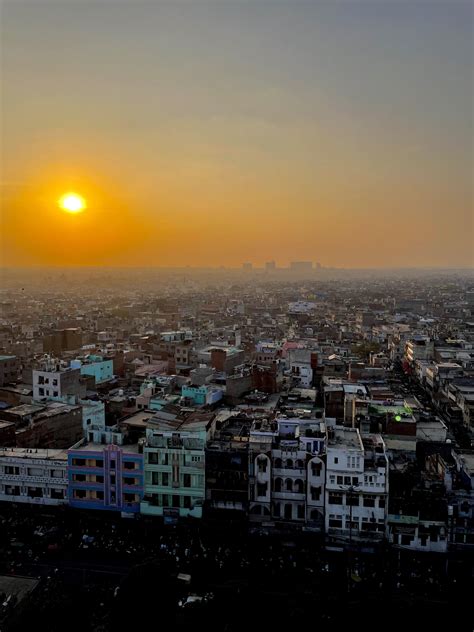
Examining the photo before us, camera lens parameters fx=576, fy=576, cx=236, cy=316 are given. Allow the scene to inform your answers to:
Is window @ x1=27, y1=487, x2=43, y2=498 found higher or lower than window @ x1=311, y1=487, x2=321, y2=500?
lower

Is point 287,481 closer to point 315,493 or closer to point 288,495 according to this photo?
point 288,495

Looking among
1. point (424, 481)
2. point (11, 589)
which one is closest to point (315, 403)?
point (424, 481)

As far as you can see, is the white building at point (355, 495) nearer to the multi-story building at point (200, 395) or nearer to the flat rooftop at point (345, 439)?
the flat rooftop at point (345, 439)

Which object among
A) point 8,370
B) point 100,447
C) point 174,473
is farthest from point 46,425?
point 8,370

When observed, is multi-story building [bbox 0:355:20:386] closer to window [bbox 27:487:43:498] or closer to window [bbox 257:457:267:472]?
window [bbox 27:487:43:498]

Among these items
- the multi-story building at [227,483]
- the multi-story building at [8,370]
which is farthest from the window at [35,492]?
the multi-story building at [8,370]

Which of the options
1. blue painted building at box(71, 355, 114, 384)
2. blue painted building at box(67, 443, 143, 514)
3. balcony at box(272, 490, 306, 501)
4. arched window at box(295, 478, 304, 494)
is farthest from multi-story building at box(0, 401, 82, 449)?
arched window at box(295, 478, 304, 494)
